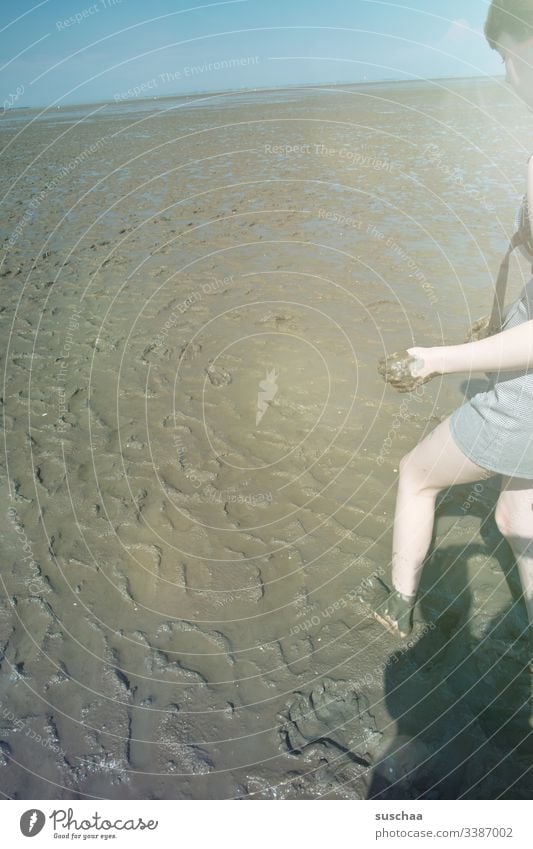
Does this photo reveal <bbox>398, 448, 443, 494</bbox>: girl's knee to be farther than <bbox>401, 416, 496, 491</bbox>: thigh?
Yes

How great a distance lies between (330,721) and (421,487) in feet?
3.98

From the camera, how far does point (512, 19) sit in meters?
2.09

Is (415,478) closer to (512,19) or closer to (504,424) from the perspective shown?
(504,424)

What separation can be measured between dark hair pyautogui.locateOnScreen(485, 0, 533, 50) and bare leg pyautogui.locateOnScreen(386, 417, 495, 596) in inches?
58.0

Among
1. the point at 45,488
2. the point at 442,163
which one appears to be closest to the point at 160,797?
the point at 45,488

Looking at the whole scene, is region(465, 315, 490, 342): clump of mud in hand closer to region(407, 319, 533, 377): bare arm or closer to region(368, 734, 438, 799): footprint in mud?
region(407, 319, 533, 377): bare arm

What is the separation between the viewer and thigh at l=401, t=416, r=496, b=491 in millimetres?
2373

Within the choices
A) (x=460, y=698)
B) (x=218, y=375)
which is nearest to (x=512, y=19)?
(x=460, y=698)

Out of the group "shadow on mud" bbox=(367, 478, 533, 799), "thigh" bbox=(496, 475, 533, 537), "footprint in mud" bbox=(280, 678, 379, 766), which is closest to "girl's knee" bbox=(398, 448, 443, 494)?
"thigh" bbox=(496, 475, 533, 537)

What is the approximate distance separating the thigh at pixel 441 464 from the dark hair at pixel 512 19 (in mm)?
1456

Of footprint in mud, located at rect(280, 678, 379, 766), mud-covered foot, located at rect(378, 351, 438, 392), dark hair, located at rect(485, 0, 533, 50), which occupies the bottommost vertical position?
footprint in mud, located at rect(280, 678, 379, 766)

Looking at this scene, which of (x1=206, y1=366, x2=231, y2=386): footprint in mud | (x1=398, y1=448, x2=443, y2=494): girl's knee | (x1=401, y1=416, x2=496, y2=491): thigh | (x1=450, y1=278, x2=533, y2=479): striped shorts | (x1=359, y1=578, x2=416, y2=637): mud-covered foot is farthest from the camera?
(x1=206, y1=366, x2=231, y2=386): footprint in mud

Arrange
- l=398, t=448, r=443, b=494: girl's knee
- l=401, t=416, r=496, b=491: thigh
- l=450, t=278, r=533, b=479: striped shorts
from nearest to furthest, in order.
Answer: l=450, t=278, r=533, b=479: striped shorts, l=401, t=416, r=496, b=491: thigh, l=398, t=448, r=443, b=494: girl's knee

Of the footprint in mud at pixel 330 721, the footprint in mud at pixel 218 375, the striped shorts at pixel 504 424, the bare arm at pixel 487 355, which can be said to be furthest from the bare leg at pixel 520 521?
the footprint in mud at pixel 218 375
